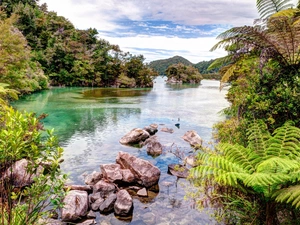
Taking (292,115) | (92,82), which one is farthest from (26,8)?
(292,115)

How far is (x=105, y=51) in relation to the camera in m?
47.5

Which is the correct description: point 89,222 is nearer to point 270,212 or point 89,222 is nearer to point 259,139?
point 270,212

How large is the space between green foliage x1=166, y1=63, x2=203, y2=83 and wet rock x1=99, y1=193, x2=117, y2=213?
6614 centimetres

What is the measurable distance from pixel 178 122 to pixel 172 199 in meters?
10.2

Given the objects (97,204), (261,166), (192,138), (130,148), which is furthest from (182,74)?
(261,166)

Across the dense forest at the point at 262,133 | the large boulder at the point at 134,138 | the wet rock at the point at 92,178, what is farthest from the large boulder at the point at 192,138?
the dense forest at the point at 262,133

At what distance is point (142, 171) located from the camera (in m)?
7.12

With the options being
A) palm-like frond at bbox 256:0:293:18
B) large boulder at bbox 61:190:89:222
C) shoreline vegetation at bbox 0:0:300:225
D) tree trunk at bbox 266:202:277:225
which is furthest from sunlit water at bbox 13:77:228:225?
palm-like frond at bbox 256:0:293:18

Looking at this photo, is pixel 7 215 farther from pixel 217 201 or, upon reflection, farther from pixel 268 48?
pixel 268 48

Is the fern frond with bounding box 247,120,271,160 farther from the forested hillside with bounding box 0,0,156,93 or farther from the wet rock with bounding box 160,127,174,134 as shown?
the forested hillside with bounding box 0,0,156,93

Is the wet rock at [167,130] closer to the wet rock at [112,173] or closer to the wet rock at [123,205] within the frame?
the wet rock at [112,173]

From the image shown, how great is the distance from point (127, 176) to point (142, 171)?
47 cm

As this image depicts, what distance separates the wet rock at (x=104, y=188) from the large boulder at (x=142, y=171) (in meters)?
0.86

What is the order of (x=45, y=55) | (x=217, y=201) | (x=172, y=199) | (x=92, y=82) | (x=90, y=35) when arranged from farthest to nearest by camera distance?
(x=90, y=35)
(x=92, y=82)
(x=45, y=55)
(x=172, y=199)
(x=217, y=201)
